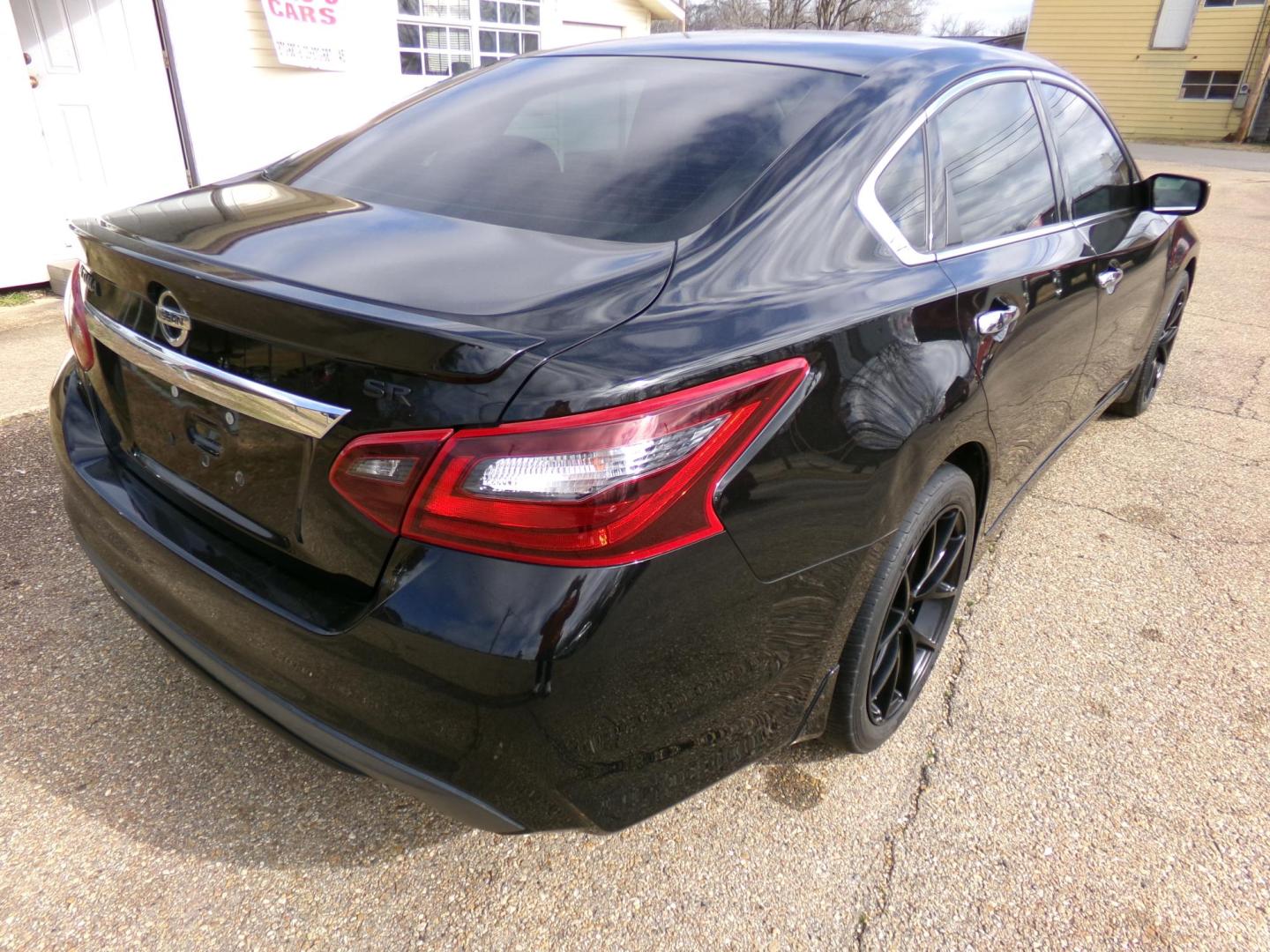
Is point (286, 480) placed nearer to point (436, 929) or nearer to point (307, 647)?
point (307, 647)

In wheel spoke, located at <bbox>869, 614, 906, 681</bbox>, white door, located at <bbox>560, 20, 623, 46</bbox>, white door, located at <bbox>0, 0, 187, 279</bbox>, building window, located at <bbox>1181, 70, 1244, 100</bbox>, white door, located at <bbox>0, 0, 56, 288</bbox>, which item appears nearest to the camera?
wheel spoke, located at <bbox>869, 614, 906, 681</bbox>

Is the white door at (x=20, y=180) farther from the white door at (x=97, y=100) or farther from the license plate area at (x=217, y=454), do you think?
the license plate area at (x=217, y=454)

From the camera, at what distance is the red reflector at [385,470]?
131cm

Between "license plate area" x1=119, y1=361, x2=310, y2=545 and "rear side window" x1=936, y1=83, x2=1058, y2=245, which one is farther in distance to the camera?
"rear side window" x1=936, y1=83, x2=1058, y2=245

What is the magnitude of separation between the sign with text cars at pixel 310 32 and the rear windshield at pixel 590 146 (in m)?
5.45

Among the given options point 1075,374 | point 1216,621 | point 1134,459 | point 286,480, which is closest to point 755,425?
point 286,480

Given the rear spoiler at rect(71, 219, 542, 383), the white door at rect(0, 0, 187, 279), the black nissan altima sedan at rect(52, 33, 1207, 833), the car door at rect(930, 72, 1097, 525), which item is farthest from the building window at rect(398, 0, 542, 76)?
the rear spoiler at rect(71, 219, 542, 383)

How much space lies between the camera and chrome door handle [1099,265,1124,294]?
2.84 meters

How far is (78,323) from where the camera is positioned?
6.46 feet

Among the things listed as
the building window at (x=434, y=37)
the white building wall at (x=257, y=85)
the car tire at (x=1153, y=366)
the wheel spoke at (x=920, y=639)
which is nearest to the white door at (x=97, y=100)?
the white building wall at (x=257, y=85)

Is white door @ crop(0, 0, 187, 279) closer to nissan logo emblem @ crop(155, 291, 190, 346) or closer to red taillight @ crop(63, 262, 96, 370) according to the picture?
red taillight @ crop(63, 262, 96, 370)

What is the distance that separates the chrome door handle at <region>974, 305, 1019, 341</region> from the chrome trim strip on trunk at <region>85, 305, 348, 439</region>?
1.47 meters

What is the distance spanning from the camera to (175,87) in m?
6.39

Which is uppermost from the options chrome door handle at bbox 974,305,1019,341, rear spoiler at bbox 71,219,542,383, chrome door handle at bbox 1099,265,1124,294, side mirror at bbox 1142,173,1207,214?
rear spoiler at bbox 71,219,542,383
